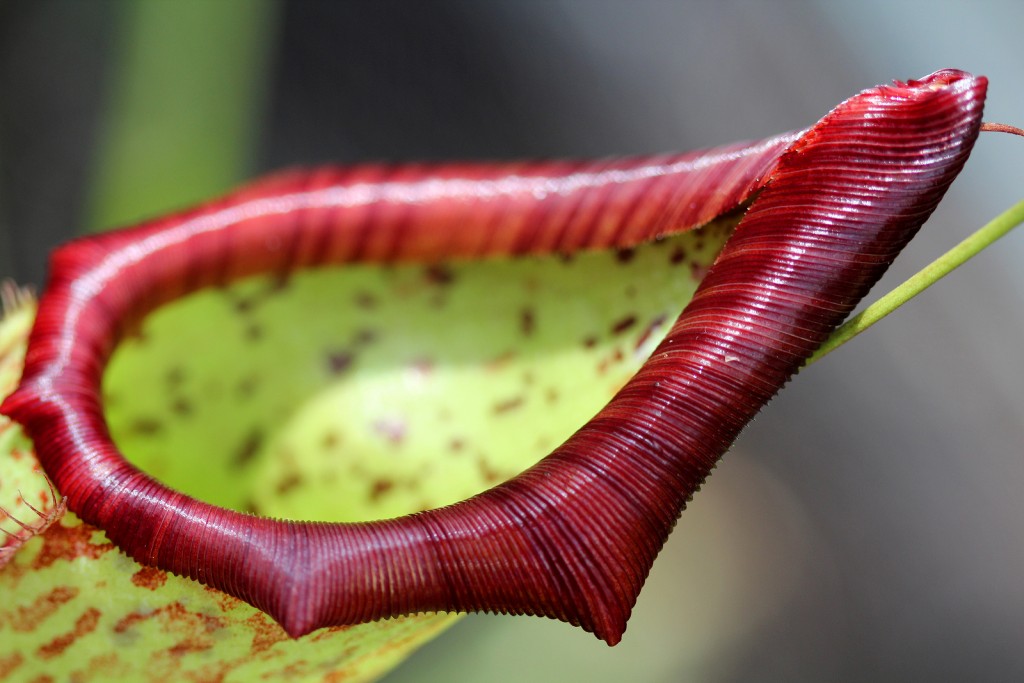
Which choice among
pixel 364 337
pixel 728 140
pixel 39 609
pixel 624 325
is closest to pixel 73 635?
pixel 39 609

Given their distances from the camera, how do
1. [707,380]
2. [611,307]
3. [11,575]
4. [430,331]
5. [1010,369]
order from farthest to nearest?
1. [1010,369]
2. [430,331]
3. [611,307]
4. [11,575]
5. [707,380]

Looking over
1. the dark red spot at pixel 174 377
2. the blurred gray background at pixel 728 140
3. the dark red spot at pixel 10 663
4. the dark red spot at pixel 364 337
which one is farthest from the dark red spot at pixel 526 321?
the blurred gray background at pixel 728 140

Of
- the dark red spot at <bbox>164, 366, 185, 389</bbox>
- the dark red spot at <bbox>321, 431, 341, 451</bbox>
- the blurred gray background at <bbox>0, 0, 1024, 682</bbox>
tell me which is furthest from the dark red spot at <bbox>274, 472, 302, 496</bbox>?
the blurred gray background at <bbox>0, 0, 1024, 682</bbox>

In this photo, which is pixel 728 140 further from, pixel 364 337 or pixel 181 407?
pixel 181 407

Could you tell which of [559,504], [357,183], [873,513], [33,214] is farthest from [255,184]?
[873,513]

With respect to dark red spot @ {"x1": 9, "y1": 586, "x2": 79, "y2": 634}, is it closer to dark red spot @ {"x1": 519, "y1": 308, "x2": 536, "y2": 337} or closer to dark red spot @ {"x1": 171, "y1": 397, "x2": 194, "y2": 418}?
dark red spot @ {"x1": 171, "y1": 397, "x2": 194, "y2": 418}

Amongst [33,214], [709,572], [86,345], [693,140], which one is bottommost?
[709,572]

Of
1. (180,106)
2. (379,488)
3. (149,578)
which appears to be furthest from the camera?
(180,106)

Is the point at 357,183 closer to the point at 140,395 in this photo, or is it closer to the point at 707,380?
the point at 140,395
